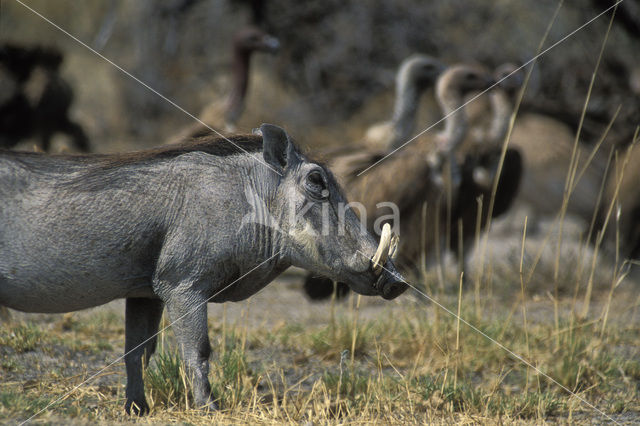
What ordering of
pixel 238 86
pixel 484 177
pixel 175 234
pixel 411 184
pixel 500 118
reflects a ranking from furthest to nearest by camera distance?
pixel 238 86 → pixel 500 118 → pixel 484 177 → pixel 411 184 → pixel 175 234

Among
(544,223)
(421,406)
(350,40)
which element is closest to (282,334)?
(421,406)

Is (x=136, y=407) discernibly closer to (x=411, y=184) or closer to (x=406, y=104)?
(x=411, y=184)

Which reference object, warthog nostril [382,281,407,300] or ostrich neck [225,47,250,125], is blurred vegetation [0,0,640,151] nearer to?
ostrich neck [225,47,250,125]

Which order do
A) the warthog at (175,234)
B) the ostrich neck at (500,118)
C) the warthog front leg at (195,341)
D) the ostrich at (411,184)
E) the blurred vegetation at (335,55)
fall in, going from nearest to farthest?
the warthog at (175,234) < the warthog front leg at (195,341) < the ostrich at (411,184) < the ostrich neck at (500,118) < the blurred vegetation at (335,55)

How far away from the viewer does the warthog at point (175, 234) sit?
3.22 m

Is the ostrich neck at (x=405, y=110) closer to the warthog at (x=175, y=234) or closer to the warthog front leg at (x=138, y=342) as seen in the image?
the warthog at (x=175, y=234)

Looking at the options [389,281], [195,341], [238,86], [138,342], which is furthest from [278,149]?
[238,86]

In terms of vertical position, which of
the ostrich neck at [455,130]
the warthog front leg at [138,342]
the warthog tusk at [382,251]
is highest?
the ostrich neck at [455,130]

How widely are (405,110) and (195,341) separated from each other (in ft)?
16.2

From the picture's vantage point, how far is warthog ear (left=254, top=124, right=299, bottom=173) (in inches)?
137

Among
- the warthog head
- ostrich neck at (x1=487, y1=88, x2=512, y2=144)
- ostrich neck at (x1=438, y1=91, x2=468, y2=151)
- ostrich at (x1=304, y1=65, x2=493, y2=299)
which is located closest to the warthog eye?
the warthog head

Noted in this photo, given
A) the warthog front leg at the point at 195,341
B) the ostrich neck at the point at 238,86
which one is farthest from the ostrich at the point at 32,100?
the warthog front leg at the point at 195,341

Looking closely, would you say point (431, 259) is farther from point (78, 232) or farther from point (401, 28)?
point (401, 28)

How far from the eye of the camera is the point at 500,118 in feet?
27.9
